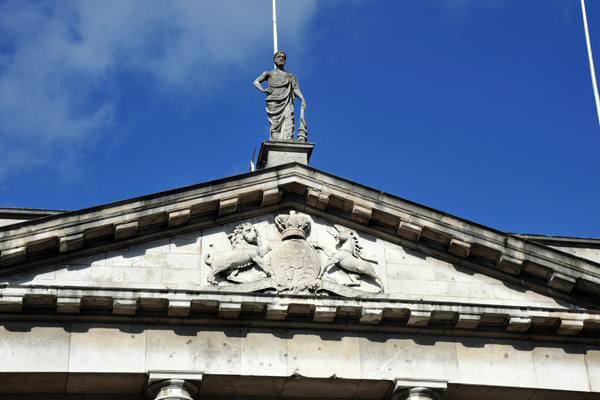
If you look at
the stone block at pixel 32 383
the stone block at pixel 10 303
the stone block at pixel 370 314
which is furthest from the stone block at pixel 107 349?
the stone block at pixel 370 314

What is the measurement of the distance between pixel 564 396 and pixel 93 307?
10.5m

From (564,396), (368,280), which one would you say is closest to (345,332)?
(368,280)

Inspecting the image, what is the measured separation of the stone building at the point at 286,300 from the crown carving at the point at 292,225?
1.8 inches

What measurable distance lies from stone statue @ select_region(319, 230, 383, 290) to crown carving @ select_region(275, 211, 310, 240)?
A: 77cm

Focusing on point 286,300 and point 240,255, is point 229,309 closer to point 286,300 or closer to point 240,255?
point 286,300

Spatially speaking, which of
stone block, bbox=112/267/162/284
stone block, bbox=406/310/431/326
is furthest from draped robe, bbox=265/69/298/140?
stone block, bbox=406/310/431/326

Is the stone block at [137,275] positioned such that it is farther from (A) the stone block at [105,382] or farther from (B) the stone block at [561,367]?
(B) the stone block at [561,367]

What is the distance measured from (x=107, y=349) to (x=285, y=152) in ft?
22.0

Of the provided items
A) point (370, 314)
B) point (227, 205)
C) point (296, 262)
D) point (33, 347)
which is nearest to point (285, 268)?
point (296, 262)

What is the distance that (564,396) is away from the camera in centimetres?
2905

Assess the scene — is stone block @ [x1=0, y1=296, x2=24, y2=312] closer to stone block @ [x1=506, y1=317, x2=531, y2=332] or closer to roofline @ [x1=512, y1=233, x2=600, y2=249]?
stone block @ [x1=506, y1=317, x2=531, y2=332]

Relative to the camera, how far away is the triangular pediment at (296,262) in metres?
27.7

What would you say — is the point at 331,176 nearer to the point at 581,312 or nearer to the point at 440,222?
the point at 440,222

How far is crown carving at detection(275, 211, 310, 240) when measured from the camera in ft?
96.5
